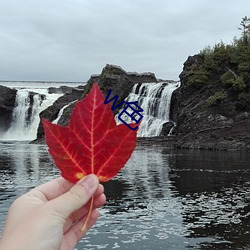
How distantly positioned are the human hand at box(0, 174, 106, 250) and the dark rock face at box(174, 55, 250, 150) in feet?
131

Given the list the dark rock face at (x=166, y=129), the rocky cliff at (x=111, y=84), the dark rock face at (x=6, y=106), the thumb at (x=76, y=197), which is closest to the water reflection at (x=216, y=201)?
the thumb at (x=76, y=197)

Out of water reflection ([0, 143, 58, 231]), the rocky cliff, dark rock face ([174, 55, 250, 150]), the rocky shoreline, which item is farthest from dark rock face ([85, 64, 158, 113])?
water reflection ([0, 143, 58, 231])

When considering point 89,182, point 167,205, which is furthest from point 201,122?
point 89,182

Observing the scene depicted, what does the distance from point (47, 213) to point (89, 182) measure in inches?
9.0

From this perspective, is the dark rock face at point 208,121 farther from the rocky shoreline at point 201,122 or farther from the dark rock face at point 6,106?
the dark rock face at point 6,106

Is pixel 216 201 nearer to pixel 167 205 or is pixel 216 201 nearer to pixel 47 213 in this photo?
pixel 167 205

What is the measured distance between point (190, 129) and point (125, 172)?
72.9ft

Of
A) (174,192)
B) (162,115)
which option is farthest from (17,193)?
(162,115)

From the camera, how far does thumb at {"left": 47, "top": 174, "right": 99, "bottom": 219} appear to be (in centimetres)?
197

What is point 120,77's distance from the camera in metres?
63.6

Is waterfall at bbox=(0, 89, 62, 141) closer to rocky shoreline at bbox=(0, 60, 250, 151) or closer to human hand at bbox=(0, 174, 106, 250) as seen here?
rocky shoreline at bbox=(0, 60, 250, 151)

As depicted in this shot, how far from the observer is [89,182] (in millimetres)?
2006

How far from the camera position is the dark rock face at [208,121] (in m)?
42.1

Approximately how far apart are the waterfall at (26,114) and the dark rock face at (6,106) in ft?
2.33
